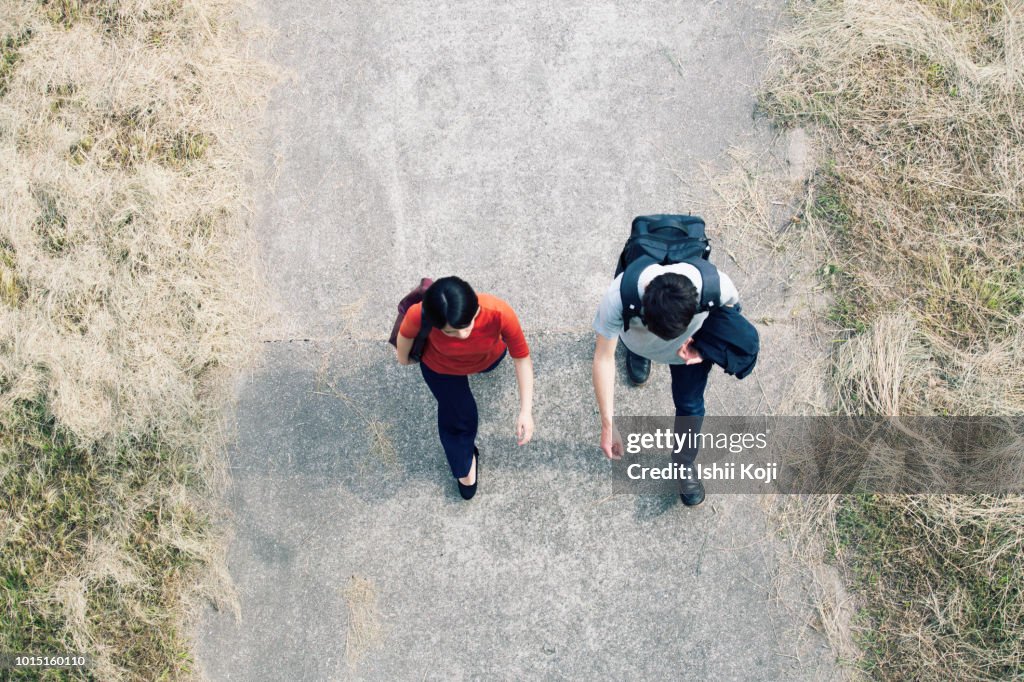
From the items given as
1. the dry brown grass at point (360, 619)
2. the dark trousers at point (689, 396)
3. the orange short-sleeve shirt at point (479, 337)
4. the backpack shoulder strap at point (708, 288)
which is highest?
the backpack shoulder strap at point (708, 288)

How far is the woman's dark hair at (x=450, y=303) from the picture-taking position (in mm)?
2838

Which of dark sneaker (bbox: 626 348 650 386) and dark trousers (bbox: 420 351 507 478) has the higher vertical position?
dark sneaker (bbox: 626 348 650 386)

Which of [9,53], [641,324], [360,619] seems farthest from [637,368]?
[9,53]

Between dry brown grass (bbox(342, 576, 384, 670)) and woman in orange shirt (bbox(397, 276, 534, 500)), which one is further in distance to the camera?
dry brown grass (bbox(342, 576, 384, 670))

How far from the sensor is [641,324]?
309 cm

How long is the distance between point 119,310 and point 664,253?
3147 millimetres

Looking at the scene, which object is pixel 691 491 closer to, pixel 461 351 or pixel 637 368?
pixel 637 368

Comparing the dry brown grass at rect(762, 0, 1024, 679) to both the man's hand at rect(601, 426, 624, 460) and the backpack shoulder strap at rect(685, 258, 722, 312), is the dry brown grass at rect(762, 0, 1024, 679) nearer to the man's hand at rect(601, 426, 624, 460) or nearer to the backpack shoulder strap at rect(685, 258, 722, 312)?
the man's hand at rect(601, 426, 624, 460)

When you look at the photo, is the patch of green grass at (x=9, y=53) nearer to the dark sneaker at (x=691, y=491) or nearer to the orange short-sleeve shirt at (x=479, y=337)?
the orange short-sleeve shirt at (x=479, y=337)

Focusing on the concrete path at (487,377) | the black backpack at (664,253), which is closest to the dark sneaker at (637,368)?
the concrete path at (487,377)

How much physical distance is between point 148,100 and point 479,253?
227 cm

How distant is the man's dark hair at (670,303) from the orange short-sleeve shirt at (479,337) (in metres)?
0.66

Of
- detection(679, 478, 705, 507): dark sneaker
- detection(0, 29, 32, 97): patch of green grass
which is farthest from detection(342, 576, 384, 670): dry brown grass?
detection(0, 29, 32, 97): patch of green grass

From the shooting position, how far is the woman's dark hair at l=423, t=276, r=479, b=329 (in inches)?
112
